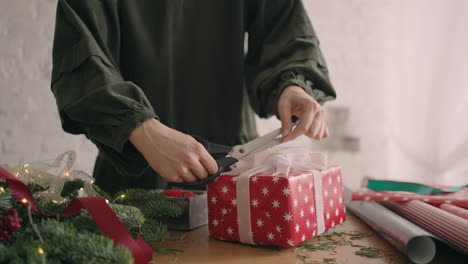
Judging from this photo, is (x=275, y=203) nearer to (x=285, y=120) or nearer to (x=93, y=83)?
(x=285, y=120)

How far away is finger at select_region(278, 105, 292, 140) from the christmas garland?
23cm

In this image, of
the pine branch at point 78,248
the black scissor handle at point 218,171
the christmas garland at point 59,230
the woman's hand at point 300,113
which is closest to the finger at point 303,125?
the woman's hand at point 300,113

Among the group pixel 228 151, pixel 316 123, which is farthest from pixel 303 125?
pixel 228 151

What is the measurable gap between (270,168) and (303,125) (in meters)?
0.12

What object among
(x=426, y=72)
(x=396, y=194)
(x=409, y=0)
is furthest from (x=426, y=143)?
(x=396, y=194)

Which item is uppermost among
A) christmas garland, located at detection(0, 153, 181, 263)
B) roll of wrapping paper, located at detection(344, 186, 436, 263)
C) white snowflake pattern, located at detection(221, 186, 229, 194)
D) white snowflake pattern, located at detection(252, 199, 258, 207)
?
christmas garland, located at detection(0, 153, 181, 263)

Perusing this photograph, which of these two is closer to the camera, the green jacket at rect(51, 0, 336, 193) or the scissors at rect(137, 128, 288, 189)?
the scissors at rect(137, 128, 288, 189)

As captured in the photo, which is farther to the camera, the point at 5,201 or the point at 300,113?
the point at 300,113

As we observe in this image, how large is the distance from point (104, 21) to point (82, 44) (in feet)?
0.42

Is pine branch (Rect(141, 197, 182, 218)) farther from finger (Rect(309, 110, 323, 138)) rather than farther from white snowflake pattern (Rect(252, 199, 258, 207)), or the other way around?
finger (Rect(309, 110, 323, 138))

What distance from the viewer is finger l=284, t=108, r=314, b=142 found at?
2.25ft

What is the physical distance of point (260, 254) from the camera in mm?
557

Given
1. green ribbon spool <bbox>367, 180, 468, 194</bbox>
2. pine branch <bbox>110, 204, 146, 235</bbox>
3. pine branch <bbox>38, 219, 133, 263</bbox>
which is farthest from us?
green ribbon spool <bbox>367, 180, 468, 194</bbox>

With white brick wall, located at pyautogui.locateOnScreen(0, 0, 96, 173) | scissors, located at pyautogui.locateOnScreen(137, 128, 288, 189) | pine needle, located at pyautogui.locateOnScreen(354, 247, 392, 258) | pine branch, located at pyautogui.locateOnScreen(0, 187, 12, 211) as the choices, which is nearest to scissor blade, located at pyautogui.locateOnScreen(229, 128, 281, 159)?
scissors, located at pyautogui.locateOnScreen(137, 128, 288, 189)
